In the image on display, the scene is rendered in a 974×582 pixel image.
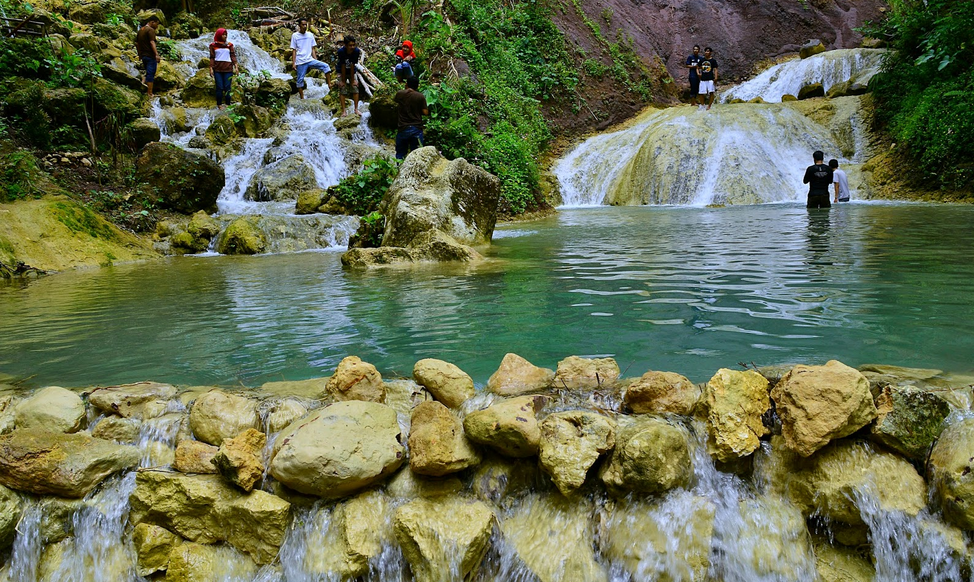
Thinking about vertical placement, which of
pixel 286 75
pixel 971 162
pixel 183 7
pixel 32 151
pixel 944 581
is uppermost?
pixel 183 7

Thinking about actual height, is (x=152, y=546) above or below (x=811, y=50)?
below

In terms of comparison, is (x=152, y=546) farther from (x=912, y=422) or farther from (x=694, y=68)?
(x=694, y=68)

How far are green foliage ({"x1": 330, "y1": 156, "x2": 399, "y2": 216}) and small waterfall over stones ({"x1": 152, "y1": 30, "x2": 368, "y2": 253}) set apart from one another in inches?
18.7

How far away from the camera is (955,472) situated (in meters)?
2.07

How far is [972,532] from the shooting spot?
2.04 metres

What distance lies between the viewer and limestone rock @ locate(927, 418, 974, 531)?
2020 mm

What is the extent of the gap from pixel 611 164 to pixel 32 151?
15434 millimetres

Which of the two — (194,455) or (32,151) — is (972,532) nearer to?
(194,455)

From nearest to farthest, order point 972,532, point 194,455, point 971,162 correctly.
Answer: point 972,532
point 194,455
point 971,162

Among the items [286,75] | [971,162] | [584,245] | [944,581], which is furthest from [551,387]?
[286,75]

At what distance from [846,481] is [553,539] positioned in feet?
3.94

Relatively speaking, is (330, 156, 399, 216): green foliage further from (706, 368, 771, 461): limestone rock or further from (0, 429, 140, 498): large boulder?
(706, 368, 771, 461): limestone rock

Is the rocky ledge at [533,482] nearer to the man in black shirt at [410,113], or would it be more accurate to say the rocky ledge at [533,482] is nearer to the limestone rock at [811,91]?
the man in black shirt at [410,113]

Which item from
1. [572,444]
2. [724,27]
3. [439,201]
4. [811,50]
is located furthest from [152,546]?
[724,27]
